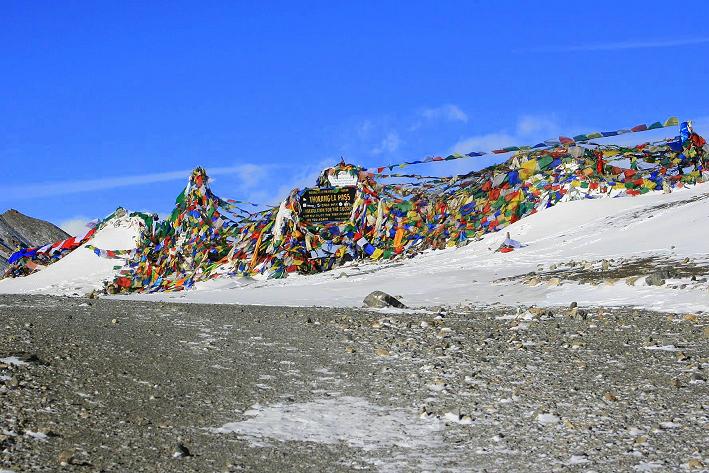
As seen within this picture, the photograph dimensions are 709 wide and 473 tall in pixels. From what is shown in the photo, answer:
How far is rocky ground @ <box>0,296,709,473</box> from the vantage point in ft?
20.4

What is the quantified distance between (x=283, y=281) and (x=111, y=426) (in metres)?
16.2

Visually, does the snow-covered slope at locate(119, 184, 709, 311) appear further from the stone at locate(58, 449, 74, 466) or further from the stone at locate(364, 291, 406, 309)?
the stone at locate(58, 449, 74, 466)

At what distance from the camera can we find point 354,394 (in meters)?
7.87

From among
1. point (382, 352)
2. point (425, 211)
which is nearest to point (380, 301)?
point (382, 352)

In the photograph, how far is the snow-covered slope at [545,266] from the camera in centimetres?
1427

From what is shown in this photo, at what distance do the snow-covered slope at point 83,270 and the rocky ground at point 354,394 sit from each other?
56.7 feet

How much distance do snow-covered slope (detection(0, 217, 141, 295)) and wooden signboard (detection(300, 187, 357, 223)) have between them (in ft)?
22.3

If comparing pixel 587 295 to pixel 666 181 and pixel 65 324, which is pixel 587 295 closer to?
pixel 65 324

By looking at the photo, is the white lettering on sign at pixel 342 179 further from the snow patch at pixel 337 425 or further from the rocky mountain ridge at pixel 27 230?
the snow patch at pixel 337 425

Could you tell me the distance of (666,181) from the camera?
24969 millimetres

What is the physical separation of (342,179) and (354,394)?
66.0ft

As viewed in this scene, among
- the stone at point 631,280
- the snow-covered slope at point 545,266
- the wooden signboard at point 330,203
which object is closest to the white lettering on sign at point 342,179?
the wooden signboard at point 330,203

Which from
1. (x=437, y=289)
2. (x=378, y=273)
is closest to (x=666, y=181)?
(x=378, y=273)

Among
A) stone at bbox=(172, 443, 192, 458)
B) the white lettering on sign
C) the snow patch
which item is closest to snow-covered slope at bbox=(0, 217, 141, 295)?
the white lettering on sign
